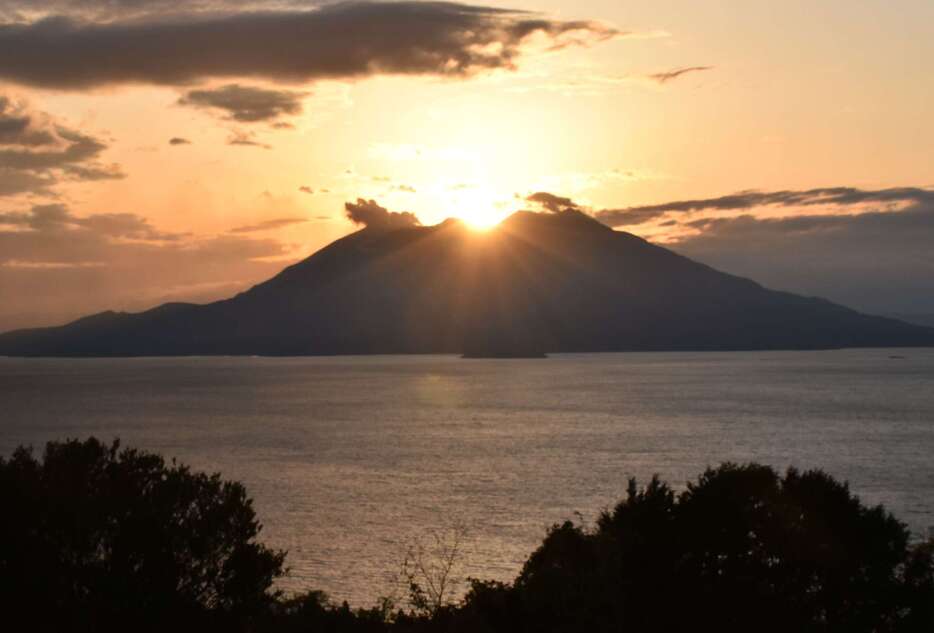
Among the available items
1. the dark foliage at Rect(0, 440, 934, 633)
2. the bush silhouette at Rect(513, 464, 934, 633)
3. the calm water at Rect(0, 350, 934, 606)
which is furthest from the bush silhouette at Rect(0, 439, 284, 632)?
the calm water at Rect(0, 350, 934, 606)

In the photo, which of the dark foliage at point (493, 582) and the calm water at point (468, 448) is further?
the calm water at point (468, 448)

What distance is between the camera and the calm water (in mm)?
61688

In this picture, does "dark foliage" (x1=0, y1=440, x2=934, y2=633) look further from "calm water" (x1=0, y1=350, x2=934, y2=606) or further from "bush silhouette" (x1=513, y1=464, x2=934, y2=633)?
"calm water" (x1=0, y1=350, x2=934, y2=606)

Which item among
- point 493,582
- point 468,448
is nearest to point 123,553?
point 493,582

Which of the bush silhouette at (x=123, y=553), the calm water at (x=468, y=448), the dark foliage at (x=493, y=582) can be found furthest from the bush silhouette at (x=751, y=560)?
the calm water at (x=468, y=448)

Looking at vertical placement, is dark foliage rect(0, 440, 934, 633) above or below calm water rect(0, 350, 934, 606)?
above

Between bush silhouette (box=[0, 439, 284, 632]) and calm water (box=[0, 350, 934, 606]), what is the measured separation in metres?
17.3

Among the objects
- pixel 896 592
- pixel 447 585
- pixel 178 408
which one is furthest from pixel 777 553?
pixel 178 408

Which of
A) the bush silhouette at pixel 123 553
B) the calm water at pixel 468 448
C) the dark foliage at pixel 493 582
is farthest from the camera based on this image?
the calm water at pixel 468 448

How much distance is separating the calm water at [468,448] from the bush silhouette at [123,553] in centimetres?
1726

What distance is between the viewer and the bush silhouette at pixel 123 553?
90.0 ft

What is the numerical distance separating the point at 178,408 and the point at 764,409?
279 feet

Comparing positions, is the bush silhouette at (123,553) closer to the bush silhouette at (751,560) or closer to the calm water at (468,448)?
the bush silhouette at (751,560)

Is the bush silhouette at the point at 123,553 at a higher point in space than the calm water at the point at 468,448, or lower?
higher
